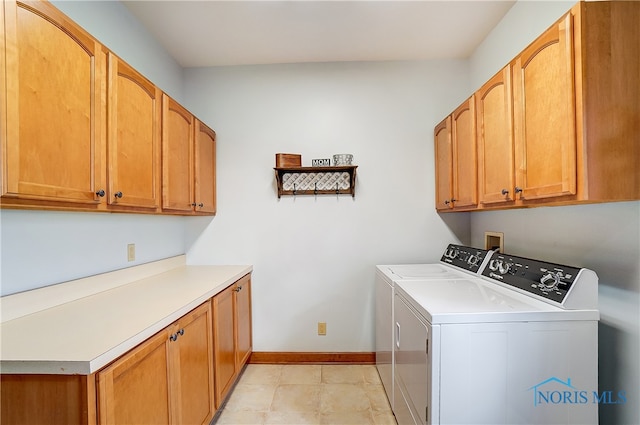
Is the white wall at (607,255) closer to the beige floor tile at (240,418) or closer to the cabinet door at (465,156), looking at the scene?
the cabinet door at (465,156)

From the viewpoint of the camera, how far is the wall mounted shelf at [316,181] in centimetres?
254

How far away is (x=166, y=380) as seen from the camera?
1.27 m

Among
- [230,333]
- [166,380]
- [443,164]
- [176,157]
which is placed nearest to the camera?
[166,380]

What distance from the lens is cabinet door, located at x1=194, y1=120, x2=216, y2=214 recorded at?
7.33ft

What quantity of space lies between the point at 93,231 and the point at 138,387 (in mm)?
994

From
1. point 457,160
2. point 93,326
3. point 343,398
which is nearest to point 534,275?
point 457,160

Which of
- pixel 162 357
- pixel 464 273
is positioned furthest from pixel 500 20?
pixel 162 357

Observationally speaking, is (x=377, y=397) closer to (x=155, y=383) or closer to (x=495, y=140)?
(x=155, y=383)

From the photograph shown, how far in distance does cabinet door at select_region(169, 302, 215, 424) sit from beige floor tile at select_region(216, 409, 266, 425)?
0.23 m

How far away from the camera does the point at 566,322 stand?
1.21 metres

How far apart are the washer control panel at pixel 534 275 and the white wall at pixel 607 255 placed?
0.18 metres

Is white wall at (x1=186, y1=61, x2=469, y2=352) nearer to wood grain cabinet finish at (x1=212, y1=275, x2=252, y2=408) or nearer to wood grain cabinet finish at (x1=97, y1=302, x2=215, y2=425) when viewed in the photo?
wood grain cabinet finish at (x1=212, y1=275, x2=252, y2=408)

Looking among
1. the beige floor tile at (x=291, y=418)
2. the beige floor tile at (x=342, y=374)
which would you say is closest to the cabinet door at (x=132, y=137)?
the beige floor tile at (x=291, y=418)

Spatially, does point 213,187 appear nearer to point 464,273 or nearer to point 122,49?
point 122,49
